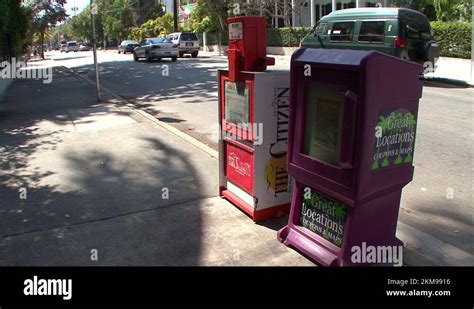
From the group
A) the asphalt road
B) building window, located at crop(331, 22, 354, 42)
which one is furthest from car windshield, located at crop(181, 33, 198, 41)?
building window, located at crop(331, 22, 354, 42)

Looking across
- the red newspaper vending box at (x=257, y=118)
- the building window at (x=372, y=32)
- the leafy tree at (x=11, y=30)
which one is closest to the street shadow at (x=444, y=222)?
the red newspaper vending box at (x=257, y=118)

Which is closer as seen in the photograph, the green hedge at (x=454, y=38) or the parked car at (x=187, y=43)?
the green hedge at (x=454, y=38)

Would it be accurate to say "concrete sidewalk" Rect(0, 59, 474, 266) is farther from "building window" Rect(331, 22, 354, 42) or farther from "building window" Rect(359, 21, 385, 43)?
"building window" Rect(331, 22, 354, 42)

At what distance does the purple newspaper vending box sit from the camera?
10.2 ft

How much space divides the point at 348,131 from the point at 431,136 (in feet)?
16.6

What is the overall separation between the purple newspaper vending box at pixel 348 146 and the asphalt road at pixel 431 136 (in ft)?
3.72

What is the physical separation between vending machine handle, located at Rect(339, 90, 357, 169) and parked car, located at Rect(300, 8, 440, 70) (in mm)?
10660

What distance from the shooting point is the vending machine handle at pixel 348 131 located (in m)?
3.08

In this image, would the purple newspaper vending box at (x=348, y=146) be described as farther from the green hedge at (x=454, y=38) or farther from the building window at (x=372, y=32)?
the green hedge at (x=454, y=38)

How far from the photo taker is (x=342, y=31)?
14.7 meters

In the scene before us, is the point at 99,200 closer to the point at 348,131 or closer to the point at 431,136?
the point at 348,131

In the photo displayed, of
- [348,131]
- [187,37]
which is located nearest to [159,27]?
[187,37]

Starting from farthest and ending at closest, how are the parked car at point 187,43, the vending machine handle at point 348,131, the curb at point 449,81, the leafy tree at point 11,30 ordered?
the parked car at point 187,43
the leafy tree at point 11,30
the curb at point 449,81
the vending machine handle at point 348,131
